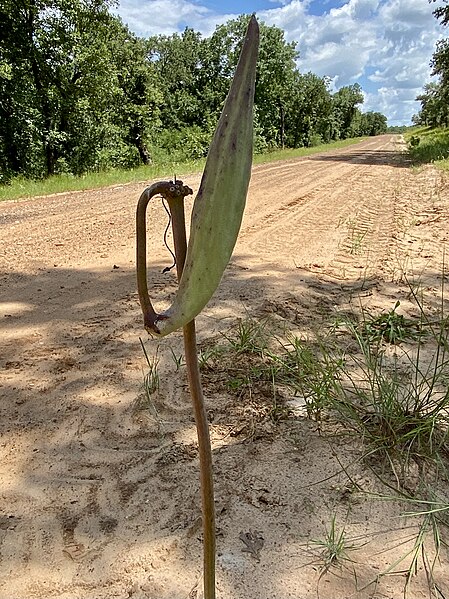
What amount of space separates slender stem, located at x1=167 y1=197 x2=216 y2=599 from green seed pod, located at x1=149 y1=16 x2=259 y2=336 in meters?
0.03

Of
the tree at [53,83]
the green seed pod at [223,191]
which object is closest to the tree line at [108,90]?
the tree at [53,83]

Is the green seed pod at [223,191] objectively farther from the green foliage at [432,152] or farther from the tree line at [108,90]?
the green foliage at [432,152]

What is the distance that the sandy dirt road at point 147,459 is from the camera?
1.37 m

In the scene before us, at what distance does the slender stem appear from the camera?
638 millimetres

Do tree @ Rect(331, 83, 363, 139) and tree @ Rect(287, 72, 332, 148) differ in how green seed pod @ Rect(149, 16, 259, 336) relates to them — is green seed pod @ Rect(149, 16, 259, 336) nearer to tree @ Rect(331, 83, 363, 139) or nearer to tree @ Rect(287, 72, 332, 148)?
tree @ Rect(287, 72, 332, 148)

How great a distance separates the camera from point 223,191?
59 centimetres

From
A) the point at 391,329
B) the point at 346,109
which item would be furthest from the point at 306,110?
the point at 391,329

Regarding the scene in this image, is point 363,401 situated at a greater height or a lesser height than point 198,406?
lesser

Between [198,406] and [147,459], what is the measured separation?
119cm

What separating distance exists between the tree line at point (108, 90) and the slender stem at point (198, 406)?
387cm

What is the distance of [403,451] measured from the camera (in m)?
1.78

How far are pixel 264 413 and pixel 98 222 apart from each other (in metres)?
4.60

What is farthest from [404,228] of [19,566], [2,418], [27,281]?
[19,566]

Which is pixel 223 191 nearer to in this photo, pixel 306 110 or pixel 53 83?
pixel 53 83
